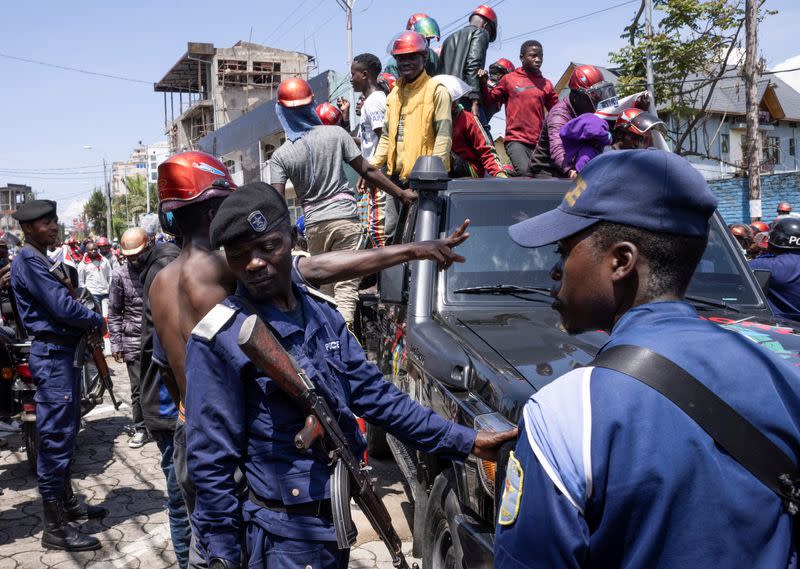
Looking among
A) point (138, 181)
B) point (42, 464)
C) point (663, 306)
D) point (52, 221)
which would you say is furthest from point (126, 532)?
point (138, 181)

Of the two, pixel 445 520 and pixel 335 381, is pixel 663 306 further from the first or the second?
pixel 445 520

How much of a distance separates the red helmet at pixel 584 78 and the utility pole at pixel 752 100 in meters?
13.0

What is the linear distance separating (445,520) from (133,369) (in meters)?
5.22

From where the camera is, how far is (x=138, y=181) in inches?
2719

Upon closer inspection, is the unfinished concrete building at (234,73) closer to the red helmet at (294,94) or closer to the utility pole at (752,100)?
the utility pole at (752,100)

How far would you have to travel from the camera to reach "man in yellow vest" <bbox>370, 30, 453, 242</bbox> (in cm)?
552

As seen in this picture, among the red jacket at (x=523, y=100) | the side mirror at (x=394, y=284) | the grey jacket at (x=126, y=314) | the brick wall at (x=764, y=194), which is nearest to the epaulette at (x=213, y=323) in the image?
the side mirror at (x=394, y=284)

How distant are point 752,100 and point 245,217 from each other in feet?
61.2

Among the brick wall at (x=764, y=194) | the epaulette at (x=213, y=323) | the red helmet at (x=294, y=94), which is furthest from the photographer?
the brick wall at (x=764, y=194)

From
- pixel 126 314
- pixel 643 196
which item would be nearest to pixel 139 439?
pixel 126 314

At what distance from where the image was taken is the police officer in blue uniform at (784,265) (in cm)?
480

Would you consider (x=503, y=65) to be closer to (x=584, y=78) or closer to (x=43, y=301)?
(x=584, y=78)

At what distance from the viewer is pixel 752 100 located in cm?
1795

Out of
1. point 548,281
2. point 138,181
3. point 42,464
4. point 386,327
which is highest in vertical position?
point 138,181
